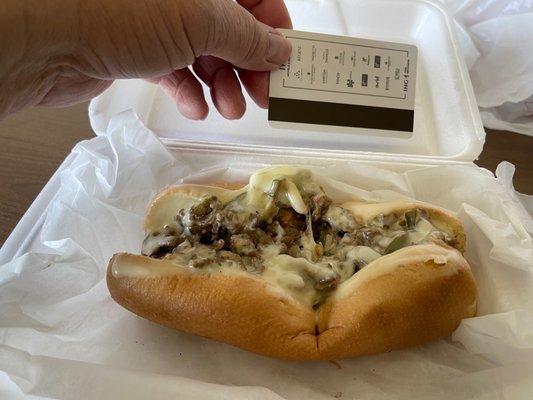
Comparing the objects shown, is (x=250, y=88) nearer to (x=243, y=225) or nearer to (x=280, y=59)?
(x=280, y=59)

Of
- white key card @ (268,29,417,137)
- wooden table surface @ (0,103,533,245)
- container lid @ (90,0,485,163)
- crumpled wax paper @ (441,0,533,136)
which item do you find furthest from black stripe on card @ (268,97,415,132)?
crumpled wax paper @ (441,0,533,136)

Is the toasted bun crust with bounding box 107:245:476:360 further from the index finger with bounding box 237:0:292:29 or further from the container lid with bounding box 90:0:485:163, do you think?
the index finger with bounding box 237:0:292:29

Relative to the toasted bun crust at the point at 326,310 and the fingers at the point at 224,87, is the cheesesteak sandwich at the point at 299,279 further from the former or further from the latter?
the fingers at the point at 224,87

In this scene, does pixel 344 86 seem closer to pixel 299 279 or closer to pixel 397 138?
pixel 397 138

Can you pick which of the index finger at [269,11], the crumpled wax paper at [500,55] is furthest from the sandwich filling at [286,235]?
the crumpled wax paper at [500,55]

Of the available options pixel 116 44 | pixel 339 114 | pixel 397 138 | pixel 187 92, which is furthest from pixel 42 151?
pixel 397 138

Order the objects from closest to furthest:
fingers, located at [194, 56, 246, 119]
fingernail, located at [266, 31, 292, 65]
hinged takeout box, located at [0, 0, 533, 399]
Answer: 1. hinged takeout box, located at [0, 0, 533, 399]
2. fingernail, located at [266, 31, 292, 65]
3. fingers, located at [194, 56, 246, 119]
